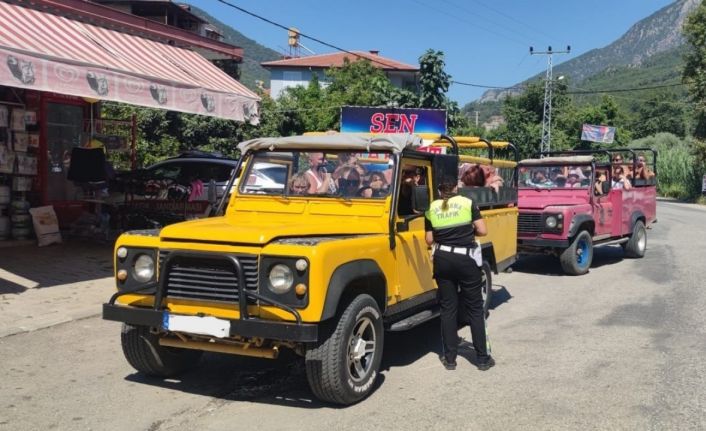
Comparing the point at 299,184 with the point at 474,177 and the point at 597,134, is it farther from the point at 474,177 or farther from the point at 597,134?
the point at 597,134

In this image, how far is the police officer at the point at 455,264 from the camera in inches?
219

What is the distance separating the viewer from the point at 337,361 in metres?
4.48

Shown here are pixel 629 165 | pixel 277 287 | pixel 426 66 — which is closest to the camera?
pixel 277 287

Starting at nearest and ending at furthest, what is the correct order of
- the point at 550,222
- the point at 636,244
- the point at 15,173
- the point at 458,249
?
1. the point at 458,249
2. the point at 550,222
3. the point at 15,173
4. the point at 636,244

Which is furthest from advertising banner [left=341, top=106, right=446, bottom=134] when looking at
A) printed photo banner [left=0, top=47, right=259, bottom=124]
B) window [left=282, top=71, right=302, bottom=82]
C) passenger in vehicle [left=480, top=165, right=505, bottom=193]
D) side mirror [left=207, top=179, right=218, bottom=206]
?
window [left=282, top=71, right=302, bottom=82]

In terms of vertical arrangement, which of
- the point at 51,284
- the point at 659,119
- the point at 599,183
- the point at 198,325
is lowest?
the point at 51,284

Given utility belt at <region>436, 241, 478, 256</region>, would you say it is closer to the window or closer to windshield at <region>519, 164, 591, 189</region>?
windshield at <region>519, 164, 591, 189</region>

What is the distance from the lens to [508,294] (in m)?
9.40

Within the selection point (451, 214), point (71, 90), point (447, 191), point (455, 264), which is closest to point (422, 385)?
point (455, 264)

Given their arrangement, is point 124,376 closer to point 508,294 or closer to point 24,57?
point 24,57

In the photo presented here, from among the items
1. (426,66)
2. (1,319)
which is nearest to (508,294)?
(1,319)

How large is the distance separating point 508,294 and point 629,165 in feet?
20.3

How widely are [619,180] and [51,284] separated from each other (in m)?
10.4

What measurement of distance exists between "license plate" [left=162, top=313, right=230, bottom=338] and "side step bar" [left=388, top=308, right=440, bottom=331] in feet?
4.95
